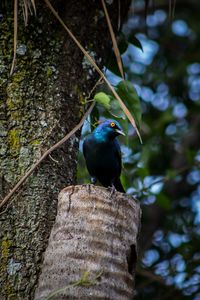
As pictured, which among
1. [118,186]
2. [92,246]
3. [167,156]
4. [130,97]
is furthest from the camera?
[167,156]

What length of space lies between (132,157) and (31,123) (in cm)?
291

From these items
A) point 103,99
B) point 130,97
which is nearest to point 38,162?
point 103,99

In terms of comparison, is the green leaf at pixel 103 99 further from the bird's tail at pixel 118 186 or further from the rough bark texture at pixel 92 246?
the bird's tail at pixel 118 186

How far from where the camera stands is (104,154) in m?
6.12

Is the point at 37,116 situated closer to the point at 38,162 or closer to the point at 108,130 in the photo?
the point at 38,162

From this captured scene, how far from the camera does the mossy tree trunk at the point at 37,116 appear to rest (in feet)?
12.9

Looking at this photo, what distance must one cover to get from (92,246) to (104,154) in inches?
102

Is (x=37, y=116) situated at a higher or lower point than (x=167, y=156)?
higher

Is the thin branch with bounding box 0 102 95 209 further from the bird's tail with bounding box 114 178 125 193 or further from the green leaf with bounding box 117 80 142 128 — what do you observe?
the bird's tail with bounding box 114 178 125 193

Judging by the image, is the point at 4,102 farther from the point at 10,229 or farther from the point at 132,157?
the point at 132,157

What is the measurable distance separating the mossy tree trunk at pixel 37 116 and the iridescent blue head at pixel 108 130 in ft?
3.82

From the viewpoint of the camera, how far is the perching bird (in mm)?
6055

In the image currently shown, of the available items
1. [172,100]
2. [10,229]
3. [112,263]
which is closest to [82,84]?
[10,229]

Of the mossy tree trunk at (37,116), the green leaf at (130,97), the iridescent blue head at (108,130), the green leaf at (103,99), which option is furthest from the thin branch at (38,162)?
the iridescent blue head at (108,130)
